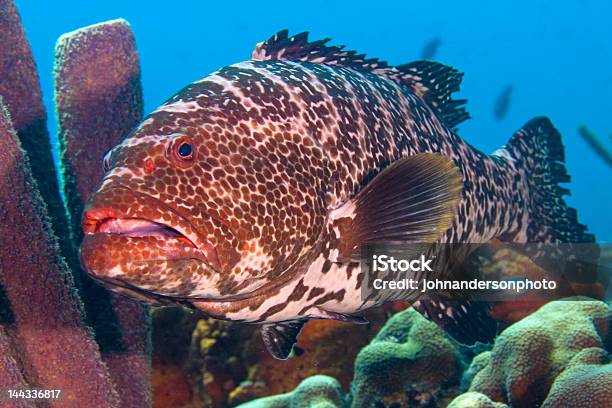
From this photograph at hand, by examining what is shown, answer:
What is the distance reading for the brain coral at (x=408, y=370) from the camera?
4090 mm

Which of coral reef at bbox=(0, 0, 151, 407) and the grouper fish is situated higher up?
the grouper fish

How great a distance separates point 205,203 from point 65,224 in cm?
221

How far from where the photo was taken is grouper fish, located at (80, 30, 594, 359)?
2033 mm

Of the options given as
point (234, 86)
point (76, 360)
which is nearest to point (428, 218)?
point (234, 86)

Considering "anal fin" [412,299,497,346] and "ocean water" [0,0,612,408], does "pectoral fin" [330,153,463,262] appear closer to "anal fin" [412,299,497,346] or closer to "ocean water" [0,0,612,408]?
"anal fin" [412,299,497,346]

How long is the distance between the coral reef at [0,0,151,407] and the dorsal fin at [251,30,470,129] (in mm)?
1558

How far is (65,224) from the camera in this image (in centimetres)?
383

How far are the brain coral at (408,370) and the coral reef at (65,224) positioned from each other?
1.72 m

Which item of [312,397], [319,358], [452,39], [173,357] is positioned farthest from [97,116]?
[452,39]

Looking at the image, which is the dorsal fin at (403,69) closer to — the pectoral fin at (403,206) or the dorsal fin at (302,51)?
the dorsal fin at (302,51)

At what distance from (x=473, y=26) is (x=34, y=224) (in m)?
125

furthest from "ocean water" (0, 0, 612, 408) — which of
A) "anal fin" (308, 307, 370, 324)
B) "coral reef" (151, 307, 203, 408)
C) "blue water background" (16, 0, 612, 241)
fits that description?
"anal fin" (308, 307, 370, 324)

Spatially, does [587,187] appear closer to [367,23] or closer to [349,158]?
[367,23]

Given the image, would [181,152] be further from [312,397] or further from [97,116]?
[312,397]
